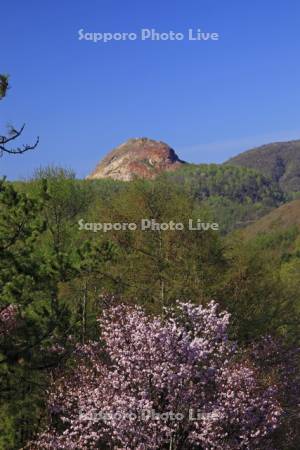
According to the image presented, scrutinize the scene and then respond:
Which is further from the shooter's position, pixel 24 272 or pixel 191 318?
pixel 191 318

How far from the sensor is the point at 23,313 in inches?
746

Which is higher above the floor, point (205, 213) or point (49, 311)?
point (205, 213)

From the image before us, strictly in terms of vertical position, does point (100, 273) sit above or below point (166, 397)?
above

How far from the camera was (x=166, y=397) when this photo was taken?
58.3 ft

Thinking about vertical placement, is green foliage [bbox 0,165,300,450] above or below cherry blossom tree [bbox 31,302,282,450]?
above

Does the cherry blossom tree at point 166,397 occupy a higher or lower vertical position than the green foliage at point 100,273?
lower

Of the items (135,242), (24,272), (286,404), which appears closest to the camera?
(24,272)

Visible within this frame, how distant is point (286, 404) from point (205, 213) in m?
11.8

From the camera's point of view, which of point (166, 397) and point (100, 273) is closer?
point (166, 397)

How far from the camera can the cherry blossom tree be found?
57.5 feet

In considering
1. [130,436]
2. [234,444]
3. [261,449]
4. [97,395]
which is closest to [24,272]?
[97,395]

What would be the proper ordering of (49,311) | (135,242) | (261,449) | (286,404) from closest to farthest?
1. (49,311)
2. (261,449)
3. (286,404)
4. (135,242)

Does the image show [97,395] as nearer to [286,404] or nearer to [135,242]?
[286,404]

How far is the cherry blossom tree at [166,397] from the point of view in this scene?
1752cm
